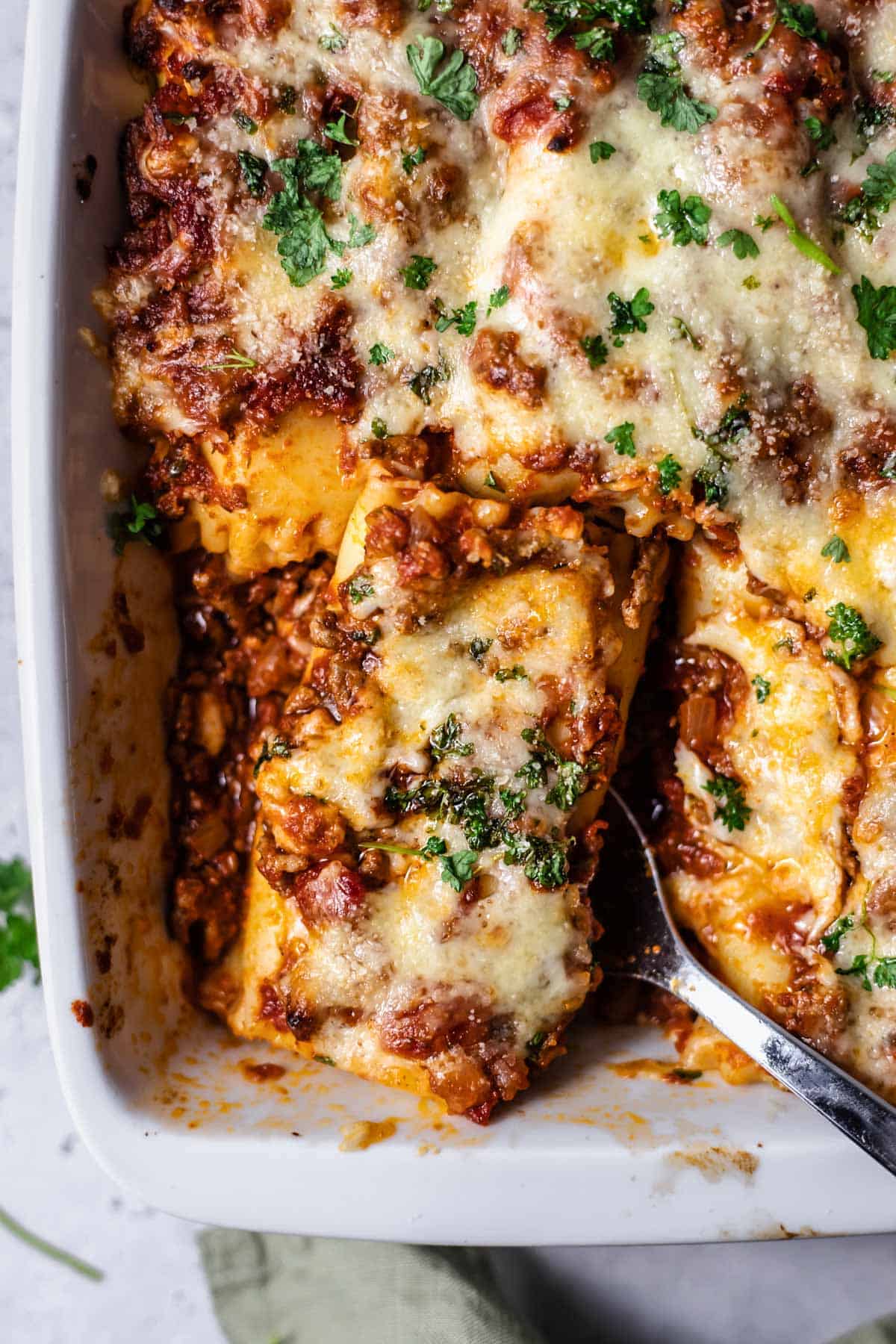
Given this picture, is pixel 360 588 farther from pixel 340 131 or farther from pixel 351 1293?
pixel 351 1293

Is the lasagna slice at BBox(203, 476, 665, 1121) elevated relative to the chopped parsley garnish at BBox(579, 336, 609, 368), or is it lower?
Answer: lower

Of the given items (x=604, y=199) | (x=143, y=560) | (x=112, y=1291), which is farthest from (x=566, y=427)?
(x=112, y=1291)

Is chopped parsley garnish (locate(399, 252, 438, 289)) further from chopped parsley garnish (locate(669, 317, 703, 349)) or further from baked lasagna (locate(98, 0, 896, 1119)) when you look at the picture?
chopped parsley garnish (locate(669, 317, 703, 349))

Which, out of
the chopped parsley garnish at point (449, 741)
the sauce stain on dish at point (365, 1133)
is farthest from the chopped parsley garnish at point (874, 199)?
the sauce stain on dish at point (365, 1133)

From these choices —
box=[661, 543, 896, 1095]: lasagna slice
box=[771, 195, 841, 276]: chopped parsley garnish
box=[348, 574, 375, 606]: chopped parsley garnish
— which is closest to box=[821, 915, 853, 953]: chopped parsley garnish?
box=[661, 543, 896, 1095]: lasagna slice

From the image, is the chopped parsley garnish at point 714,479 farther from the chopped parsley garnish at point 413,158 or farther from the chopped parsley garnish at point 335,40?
the chopped parsley garnish at point 335,40
